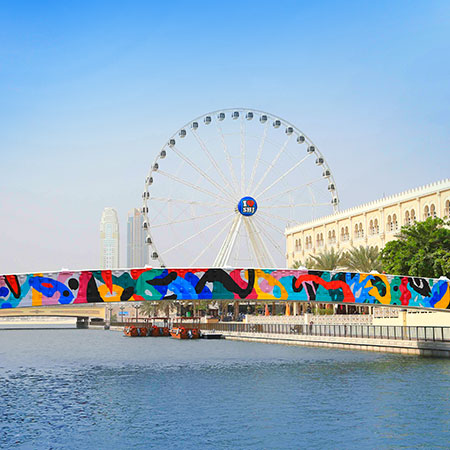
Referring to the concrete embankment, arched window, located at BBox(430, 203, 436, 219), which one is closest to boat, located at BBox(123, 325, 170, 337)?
the concrete embankment

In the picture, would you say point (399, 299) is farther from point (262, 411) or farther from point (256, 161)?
point (256, 161)

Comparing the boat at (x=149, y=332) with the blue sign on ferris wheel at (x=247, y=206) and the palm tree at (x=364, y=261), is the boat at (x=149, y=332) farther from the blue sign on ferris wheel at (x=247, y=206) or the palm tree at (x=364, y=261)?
the blue sign on ferris wheel at (x=247, y=206)

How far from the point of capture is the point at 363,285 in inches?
2174

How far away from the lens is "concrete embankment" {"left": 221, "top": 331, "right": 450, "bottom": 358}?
57947 mm

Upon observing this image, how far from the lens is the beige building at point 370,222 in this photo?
304 ft

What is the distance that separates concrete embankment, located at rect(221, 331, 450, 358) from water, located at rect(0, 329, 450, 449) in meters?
1.55

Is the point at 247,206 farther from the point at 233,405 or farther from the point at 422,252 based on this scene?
the point at 233,405

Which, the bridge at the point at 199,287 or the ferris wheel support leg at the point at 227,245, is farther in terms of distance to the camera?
the ferris wheel support leg at the point at 227,245

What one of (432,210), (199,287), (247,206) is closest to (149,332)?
(432,210)

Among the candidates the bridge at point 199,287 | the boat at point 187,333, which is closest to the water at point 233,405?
the bridge at point 199,287

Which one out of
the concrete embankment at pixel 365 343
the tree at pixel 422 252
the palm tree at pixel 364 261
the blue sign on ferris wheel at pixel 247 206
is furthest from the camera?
the palm tree at pixel 364 261

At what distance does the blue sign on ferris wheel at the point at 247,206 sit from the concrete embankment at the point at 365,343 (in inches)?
579

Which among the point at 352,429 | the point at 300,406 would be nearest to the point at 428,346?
the point at 300,406

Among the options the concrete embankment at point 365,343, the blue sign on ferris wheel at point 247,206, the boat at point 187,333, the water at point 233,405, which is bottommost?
the water at point 233,405
